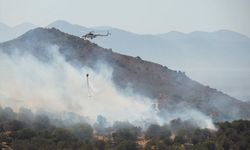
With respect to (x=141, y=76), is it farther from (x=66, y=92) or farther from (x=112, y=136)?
(x=112, y=136)

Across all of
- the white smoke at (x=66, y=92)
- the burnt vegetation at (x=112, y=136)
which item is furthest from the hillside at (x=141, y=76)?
the burnt vegetation at (x=112, y=136)

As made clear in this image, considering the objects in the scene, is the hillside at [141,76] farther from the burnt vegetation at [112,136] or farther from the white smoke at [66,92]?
the burnt vegetation at [112,136]

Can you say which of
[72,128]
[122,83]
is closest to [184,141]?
[72,128]

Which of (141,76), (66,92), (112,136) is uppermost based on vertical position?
(141,76)

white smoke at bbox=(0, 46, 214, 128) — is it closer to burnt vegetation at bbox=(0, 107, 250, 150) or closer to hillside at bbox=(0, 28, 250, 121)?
hillside at bbox=(0, 28, 250, 121)

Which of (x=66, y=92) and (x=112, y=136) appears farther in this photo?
(x=66, y=92)

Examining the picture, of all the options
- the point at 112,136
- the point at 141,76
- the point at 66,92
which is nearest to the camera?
the point at 112,136

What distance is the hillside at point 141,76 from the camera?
344 feet

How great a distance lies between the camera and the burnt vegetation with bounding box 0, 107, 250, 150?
56125 millimetres

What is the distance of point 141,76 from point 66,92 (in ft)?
71.2

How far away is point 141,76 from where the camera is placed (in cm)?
11606

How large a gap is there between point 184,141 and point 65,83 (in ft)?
161

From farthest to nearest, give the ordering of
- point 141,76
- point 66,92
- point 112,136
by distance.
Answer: point 141,76
point 66,92
point 112,136

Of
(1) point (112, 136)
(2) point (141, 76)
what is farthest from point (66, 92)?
(1) point (112, 136)
